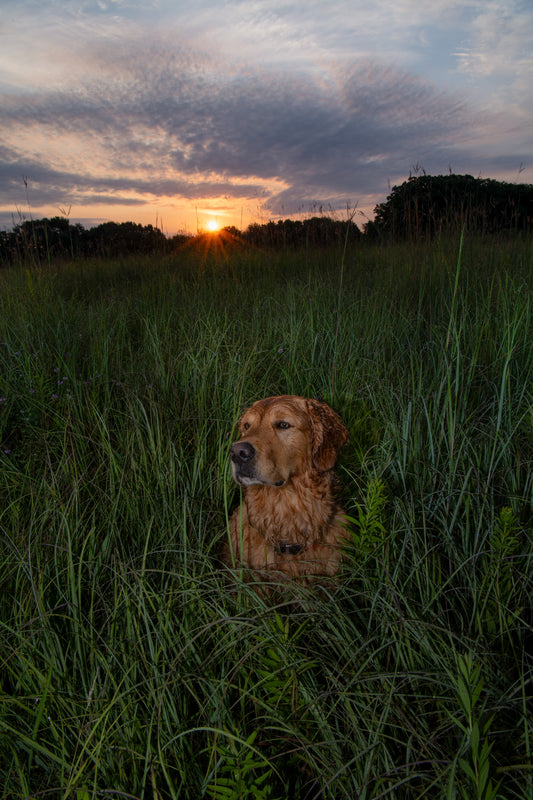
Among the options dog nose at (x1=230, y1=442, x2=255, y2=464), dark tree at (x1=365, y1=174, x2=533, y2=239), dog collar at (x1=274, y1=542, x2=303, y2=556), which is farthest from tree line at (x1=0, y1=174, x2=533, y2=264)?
dog collar at (x1=274, y1=542, x2=303, y2=556)

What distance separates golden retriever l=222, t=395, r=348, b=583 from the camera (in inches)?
83.5

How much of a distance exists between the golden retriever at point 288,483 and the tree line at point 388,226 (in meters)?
1.59

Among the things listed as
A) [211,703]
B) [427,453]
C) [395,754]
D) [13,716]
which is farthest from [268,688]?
[427,453]

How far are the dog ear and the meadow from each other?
18 centimetres

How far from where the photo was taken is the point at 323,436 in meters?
2.20

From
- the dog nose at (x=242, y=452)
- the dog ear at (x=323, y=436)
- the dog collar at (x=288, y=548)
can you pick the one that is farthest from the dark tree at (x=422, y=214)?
the dog collar at (x=288, y=548)

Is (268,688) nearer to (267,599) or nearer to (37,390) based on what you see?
(267,599)

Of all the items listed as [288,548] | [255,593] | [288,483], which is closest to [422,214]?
[288,483]

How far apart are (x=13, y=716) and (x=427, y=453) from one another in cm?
190

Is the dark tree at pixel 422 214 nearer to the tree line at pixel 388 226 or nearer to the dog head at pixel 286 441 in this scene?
the tree line at pixel 388 226

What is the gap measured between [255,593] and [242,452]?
0.62 metres

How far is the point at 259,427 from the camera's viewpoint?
2215 millimetres

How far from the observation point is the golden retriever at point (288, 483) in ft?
6.96

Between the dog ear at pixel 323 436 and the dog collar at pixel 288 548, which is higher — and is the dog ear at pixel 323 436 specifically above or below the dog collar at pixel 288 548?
above
